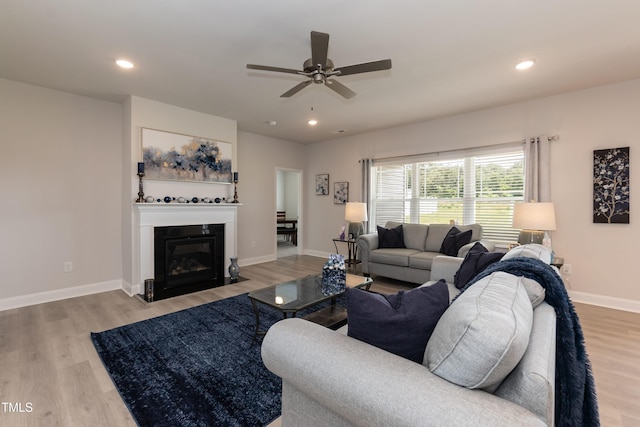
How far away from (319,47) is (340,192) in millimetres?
4251

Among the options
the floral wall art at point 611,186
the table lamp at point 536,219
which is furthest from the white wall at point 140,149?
the floral wall art at point 611,186

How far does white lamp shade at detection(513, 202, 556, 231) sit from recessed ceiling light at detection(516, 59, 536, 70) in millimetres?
1515

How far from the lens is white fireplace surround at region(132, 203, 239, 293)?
3.88m

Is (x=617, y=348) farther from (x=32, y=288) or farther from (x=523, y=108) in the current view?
(x=32, y=288)

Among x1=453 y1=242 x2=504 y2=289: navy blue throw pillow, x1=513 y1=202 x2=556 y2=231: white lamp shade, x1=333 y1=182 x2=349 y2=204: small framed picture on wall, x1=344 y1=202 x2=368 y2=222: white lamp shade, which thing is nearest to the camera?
x1=453 y1=242 x2=504 y2=289: navy blue throw pillow

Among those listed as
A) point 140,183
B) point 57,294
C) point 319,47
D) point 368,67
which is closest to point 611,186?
point 368,67

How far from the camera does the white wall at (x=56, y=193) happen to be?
340cm

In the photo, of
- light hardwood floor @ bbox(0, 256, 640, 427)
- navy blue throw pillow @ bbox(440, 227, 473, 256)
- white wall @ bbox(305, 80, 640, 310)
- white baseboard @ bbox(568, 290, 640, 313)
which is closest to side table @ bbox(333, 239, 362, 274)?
navy blue throw pillow @ bbox(440, 227, 473, 256)

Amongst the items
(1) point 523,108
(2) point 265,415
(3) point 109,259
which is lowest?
(2) point 265,415

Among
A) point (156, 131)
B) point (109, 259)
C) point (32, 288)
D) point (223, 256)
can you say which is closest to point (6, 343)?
point (32, 288)

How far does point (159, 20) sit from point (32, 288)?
3.56 metres

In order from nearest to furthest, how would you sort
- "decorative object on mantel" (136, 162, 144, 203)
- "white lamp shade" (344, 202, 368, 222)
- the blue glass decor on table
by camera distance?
the blue glass decor on table, "decorative object on mantel" (136, 162, 144, 203), "white lamp shade" (344, 202, 368, 222)

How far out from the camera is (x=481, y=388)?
849 mm

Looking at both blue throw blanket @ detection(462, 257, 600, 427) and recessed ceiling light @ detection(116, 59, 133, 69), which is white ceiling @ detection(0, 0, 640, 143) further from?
blue throw blanket @ detection(462, 257, 600, 427)
